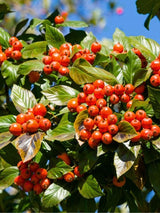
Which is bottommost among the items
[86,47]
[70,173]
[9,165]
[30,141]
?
[9,165]

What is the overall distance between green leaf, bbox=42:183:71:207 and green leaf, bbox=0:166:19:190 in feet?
0.71

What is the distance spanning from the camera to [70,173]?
1.61 m

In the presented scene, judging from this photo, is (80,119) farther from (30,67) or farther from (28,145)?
(30,67)

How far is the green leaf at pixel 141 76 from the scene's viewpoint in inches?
62.8

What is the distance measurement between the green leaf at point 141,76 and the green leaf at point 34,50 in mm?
564

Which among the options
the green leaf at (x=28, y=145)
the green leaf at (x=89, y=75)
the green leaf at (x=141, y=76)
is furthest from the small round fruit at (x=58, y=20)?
the green leaf at (x=28, y=145)

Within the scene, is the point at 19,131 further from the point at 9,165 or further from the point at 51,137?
the point at 9,165

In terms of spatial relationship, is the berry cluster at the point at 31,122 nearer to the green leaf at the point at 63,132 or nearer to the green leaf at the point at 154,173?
the green leaf at the point at 63,132

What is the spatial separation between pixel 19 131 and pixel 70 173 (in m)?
0.28

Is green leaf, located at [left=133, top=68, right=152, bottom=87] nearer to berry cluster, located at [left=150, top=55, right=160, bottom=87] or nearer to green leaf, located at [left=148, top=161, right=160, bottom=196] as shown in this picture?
berry cluster, located at [left=150, top=55, right=160, bottom=87]

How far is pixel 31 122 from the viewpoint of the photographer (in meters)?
1.55

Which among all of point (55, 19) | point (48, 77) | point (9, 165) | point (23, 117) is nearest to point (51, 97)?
point (23, 117)

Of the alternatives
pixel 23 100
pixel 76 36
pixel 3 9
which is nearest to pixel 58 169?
pixel 23 100

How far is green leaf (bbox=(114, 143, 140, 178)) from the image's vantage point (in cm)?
140
